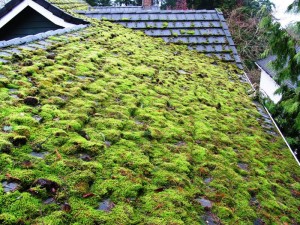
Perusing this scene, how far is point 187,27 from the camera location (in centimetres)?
729

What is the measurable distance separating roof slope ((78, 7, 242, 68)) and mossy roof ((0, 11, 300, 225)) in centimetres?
277

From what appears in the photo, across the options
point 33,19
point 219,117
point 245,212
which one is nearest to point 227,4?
point 33,19

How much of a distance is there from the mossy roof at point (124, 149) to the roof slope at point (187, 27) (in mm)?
2767

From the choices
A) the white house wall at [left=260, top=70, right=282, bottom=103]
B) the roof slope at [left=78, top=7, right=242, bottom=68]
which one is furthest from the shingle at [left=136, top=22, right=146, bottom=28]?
the white house wall at [left=260, top=70, right=282, bottom=103]

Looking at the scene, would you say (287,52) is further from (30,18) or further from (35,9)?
(30,18)

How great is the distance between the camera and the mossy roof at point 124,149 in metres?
1.50

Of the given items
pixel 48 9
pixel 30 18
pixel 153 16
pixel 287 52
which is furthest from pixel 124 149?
pixel 153 16

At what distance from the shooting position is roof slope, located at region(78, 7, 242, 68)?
680cm

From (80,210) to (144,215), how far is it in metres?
0.35

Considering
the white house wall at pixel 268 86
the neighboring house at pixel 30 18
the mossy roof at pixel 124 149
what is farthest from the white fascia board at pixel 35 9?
the white house wall at pixel 268 86

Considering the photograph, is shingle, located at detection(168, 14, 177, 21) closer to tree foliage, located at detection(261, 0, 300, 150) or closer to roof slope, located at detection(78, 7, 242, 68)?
roof slope, located at detection(78, 7, 242, 68)

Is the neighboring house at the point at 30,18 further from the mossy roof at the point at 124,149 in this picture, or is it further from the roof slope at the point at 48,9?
the mossy roof at the point at 124,149

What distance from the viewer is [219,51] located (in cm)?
672

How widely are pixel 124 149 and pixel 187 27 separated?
583 cm
